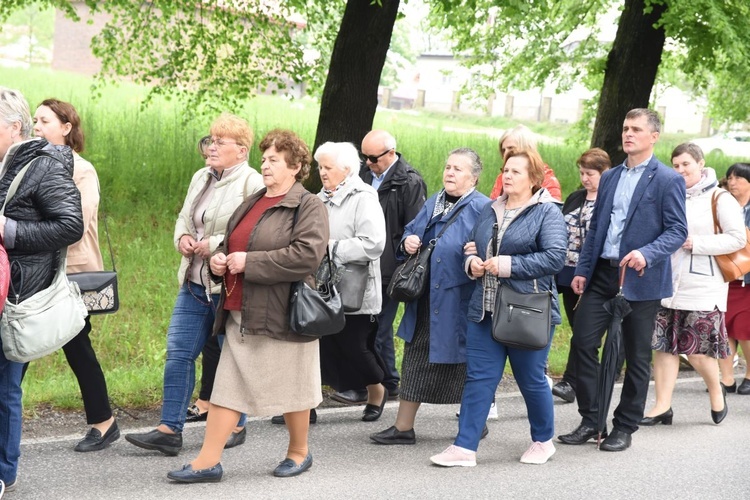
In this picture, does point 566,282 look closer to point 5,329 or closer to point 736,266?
point 736,266

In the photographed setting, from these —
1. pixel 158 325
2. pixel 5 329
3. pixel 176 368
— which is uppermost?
pixel 5 329

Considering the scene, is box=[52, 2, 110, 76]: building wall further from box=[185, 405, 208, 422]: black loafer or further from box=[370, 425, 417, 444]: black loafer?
box=[370, 425, 417, 444]: black loafer

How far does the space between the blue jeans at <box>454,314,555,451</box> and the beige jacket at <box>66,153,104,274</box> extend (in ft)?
7.76

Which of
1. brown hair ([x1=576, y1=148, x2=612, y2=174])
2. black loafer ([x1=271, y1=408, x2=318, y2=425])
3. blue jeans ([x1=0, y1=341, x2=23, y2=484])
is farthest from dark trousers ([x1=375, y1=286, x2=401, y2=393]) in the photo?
blue jeans ([x1=0, y1=341, x2=23, y2=484])

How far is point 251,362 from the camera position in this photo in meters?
5.66

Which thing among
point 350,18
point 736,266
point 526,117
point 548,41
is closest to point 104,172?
point 350,18

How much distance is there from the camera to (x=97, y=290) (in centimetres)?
607

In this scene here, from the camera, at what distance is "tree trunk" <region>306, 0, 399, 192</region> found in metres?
12.5

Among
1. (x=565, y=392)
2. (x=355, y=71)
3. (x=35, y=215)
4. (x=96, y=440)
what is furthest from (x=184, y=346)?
(x=355, y=71)

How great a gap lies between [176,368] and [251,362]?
2.84ft

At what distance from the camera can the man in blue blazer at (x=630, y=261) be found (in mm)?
6777

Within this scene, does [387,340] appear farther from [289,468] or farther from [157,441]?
[157,441]

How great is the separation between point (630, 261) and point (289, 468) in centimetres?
251

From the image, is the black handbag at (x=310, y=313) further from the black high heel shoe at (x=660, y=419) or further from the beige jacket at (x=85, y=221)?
the black high heel shoe at (x=660, y=419)
